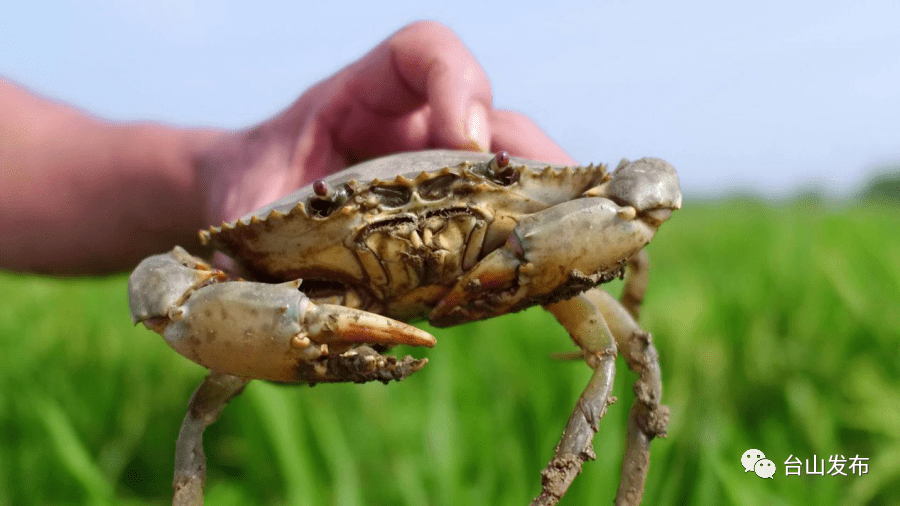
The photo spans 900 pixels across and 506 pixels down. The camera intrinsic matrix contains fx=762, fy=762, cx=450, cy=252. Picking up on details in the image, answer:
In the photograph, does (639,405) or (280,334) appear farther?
(639,405)

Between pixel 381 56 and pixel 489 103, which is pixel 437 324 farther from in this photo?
pixel 381 56

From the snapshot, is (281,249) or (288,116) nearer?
(281,249)

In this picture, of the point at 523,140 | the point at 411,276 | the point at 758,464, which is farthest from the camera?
the point at 758,464

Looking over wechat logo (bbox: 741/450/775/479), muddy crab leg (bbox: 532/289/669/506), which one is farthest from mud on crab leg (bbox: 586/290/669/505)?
wechat logo (bbox: 741/450/775/479)

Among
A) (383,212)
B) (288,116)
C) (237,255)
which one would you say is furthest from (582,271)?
(288,116)

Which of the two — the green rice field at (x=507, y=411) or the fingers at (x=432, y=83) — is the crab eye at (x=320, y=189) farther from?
the green rice field at (x=507, y=411)

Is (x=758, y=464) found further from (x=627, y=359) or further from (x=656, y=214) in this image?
(x=656, y=214)

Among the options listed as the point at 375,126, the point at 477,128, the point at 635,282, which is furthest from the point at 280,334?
the point at 375,126
